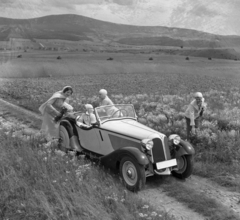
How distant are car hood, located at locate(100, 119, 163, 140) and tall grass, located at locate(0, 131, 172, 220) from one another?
45.2 inches

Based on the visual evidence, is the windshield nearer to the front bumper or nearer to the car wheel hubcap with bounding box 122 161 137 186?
the car wheel hubcap with bounding box 122 161 137 186

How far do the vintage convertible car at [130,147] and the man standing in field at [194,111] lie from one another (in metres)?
2.06

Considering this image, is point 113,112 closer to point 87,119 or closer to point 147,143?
point 87,119

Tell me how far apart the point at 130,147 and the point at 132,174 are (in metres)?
0.60

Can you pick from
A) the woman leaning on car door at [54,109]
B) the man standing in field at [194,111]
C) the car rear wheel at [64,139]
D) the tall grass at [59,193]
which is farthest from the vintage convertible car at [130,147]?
the man standing in field at [194,111]

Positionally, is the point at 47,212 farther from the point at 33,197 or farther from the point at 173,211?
the point at 173,211

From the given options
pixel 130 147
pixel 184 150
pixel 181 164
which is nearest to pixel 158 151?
pixel 130 147

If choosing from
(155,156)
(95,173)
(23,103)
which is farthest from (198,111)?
(23,103)

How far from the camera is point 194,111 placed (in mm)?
10461

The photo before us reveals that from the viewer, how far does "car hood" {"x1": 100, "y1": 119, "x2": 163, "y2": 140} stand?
767cm

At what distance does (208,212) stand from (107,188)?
6.57 ft

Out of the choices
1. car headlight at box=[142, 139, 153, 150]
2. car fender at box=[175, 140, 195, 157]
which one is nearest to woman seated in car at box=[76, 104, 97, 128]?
car headlight at box=[142, 139, 153, 150]

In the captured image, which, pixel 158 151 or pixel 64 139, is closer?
pixel 158 151

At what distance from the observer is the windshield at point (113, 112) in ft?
28.8
